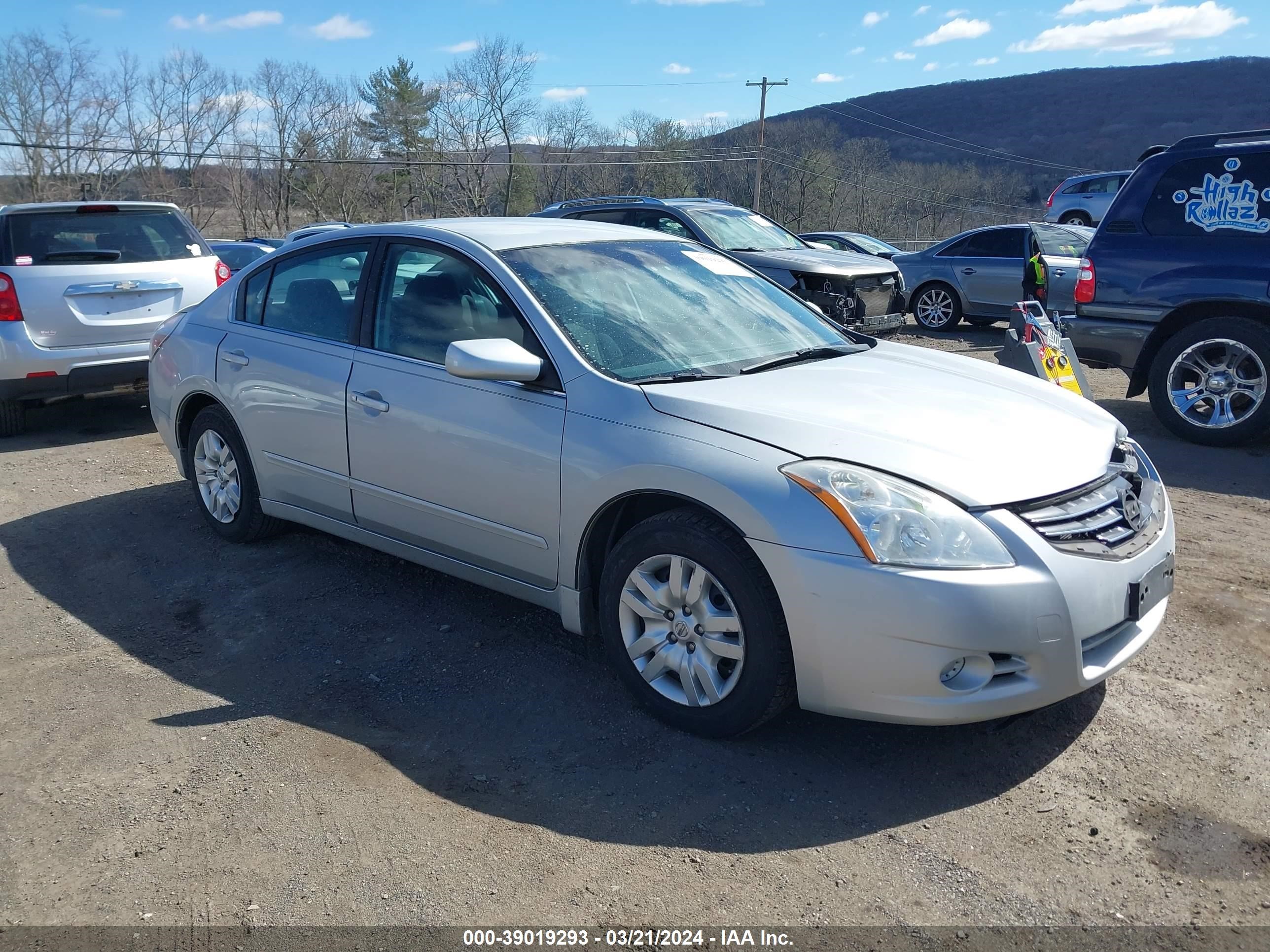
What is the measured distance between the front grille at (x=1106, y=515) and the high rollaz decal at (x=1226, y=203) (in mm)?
4474

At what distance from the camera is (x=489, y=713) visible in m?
3.64

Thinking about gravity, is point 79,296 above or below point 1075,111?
below

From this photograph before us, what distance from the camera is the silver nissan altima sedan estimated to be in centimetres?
292

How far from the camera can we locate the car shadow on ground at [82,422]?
8.03 meters

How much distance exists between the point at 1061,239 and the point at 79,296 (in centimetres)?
1216

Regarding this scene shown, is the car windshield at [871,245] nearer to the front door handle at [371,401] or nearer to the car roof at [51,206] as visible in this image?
the car roof at [51,206]

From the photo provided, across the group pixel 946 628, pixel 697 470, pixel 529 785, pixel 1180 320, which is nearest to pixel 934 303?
pixel 1180 320

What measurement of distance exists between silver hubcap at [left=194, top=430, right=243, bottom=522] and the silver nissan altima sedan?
0.96 feet

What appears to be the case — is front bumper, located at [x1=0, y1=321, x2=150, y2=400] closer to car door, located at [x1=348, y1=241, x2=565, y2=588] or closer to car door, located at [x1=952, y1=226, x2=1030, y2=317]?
car door, located at [x1=348, y1=241, x2=565, y2=588]

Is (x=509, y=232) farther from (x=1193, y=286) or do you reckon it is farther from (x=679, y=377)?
(x=1193, y=286)

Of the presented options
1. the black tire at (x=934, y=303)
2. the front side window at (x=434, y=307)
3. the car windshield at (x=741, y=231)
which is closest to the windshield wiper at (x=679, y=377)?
the front side window at (x=434, y=307)

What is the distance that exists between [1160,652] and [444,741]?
2801mm

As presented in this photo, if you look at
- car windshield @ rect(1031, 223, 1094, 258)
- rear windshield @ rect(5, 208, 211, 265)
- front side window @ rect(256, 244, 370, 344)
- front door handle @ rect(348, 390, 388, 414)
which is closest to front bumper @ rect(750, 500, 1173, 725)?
front door handle @ rect(348, 390, 388, 414)

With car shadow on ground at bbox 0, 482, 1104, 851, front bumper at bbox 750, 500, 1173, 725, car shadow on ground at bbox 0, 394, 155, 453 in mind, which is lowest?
car shadow on ground at bbox 0, 394, 155, 453
